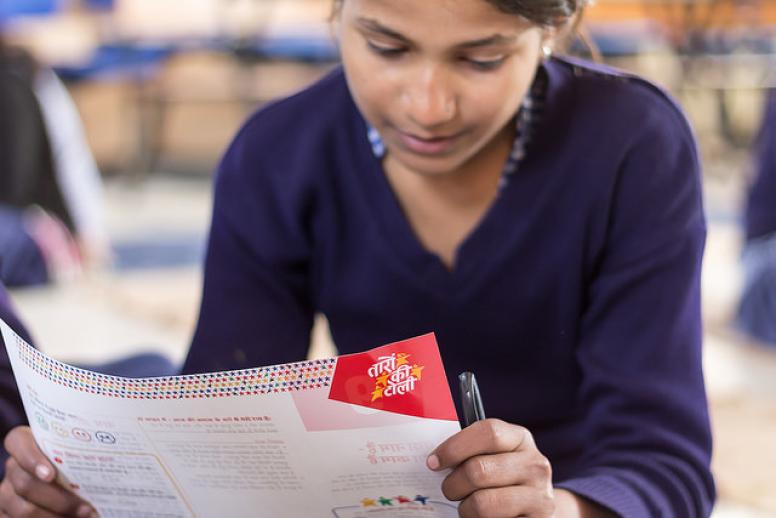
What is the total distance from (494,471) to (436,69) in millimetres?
351

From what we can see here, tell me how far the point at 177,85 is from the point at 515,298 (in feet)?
17.5

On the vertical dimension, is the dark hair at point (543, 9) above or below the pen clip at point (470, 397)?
above

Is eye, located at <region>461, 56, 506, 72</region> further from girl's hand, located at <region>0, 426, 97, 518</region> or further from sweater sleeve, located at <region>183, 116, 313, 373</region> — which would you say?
girl's hand, located at <region>0, 426, 97, 518</region>

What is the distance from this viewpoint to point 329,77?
1189 mm

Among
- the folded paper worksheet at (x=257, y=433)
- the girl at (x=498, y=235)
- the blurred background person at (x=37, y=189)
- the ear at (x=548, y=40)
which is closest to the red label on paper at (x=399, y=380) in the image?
the folded paper worksheet at (x=257, y=433)

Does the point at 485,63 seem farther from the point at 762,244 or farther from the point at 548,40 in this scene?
the point at 762,244

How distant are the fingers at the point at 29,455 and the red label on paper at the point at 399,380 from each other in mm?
272

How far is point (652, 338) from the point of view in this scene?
100 centimetres

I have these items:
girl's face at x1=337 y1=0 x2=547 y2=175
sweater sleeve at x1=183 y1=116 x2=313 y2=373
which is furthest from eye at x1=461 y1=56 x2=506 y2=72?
sweater sleeve at x1=183 y1=116 x2=313 y2=373

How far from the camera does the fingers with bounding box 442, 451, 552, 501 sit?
78 centimetres

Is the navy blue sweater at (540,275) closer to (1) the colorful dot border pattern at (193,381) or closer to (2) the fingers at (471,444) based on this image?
(2) the fingers at (471,444)

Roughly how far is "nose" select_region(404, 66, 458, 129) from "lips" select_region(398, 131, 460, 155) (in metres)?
0.03

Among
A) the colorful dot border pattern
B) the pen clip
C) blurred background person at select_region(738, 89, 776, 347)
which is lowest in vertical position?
the colorful dot border pattern

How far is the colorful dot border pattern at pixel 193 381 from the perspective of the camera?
0.76 m
